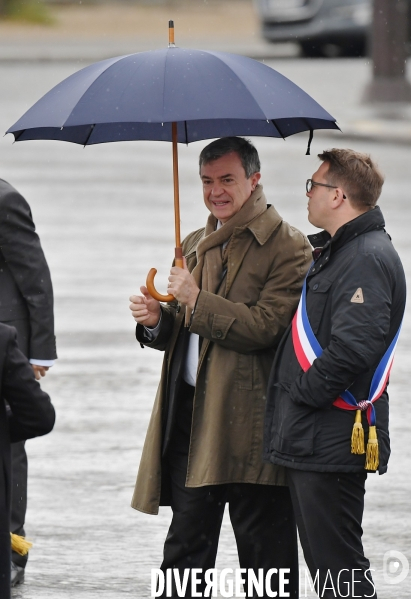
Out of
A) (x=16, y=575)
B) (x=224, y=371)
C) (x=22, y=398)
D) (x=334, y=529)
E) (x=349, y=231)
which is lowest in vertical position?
(x=16, y=575)

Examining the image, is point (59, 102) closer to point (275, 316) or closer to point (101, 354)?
point (275, 316)

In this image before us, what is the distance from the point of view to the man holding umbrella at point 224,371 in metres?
4.34

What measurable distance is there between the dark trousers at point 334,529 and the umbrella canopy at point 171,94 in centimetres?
123

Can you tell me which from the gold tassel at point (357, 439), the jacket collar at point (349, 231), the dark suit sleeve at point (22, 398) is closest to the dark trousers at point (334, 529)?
the gold tassel at point (357, 439)

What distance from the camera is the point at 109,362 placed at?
28.6 ft

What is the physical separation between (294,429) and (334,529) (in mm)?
349

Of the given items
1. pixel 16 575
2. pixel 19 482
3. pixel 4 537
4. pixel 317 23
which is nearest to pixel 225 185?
pixel 4 537

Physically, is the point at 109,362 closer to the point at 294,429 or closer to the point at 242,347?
the point at 242,347

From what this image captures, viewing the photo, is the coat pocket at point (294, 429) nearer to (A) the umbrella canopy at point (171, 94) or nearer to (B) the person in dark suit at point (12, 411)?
(B) the person in dark suit at point (12, 411)

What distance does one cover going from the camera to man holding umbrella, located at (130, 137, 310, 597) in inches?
171

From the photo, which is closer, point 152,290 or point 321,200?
point 321,200

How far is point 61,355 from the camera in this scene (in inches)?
349

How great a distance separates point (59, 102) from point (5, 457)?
4.65 ft

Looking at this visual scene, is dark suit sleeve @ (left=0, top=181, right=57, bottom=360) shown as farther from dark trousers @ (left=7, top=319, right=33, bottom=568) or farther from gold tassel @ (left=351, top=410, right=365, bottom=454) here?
gold tassel @ (left=351, top=410, right=365, bottom=454)
